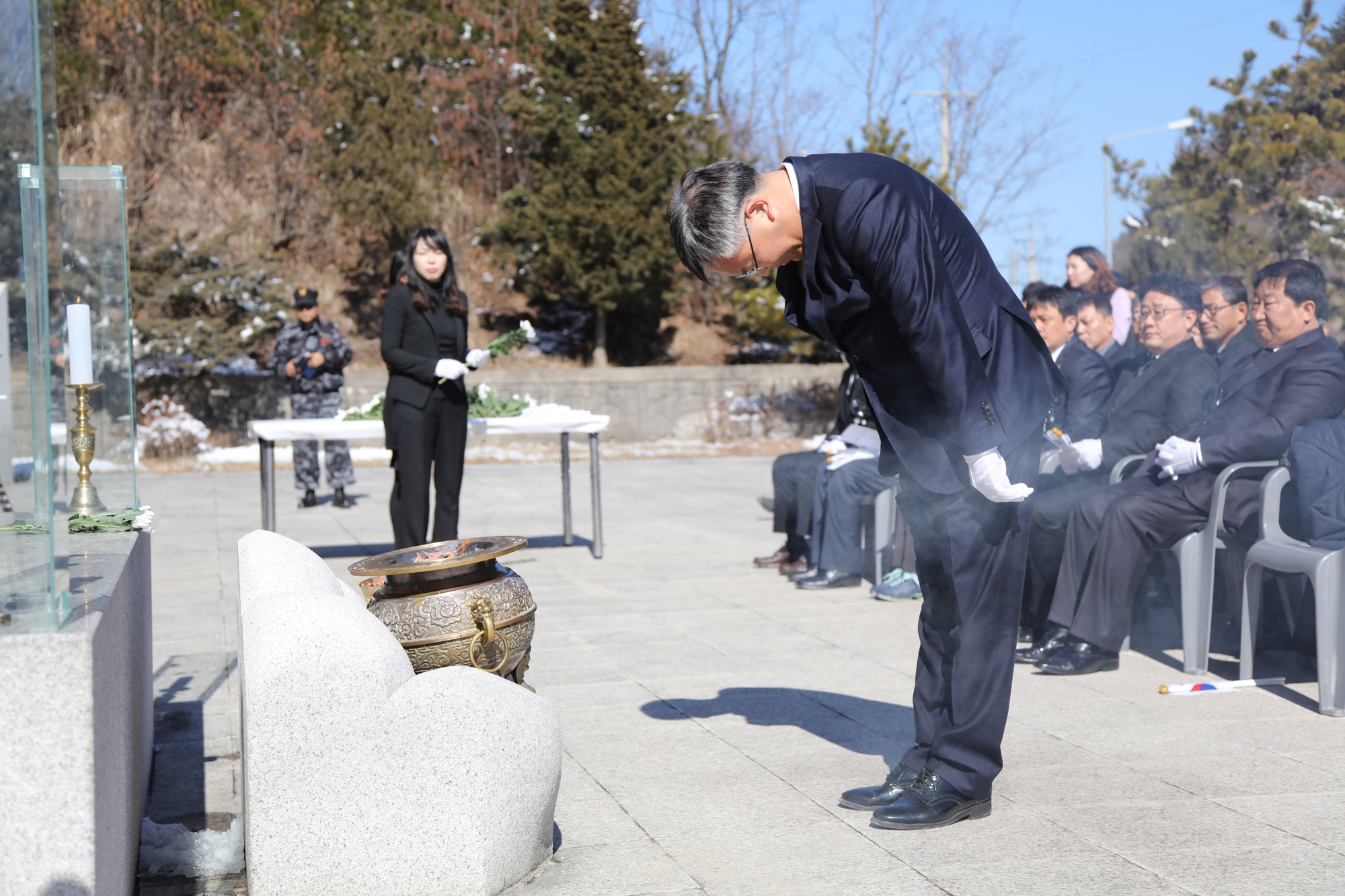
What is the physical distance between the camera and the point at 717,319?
83.8 feet

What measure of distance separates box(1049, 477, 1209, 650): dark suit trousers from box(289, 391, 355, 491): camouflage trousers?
25.7 ft

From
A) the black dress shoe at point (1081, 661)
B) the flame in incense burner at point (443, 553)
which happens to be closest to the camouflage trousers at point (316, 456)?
the black dress shoe at point (1081, 661)

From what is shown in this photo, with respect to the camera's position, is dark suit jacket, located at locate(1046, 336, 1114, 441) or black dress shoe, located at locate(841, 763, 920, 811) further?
dark suit jacket, located at locate(1046, 336, 1114, 441)

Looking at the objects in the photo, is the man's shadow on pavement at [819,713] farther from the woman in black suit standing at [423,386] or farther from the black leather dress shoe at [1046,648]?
the woman in black suit standing at [423,386]

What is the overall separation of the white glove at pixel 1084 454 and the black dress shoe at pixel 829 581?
1.74 metres

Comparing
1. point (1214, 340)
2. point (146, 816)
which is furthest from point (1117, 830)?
point (1214, 340)

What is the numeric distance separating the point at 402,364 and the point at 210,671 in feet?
6.73

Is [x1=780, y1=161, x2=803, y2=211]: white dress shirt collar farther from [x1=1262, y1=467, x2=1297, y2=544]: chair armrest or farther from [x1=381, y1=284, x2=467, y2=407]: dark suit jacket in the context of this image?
[x1=381, y1=284, x2=467, y2=407]: dark suit jacket

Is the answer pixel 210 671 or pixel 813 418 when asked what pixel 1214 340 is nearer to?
pixel 210 671

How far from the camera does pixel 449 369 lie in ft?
21.1

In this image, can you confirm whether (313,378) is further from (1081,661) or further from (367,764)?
(367,764)

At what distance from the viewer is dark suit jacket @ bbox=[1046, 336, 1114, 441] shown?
5.99m

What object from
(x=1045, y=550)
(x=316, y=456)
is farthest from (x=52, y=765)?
(x=316, y=456)

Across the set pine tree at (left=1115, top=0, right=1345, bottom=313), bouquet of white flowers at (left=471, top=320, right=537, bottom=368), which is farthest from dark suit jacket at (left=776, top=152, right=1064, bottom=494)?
pine tree at (left=1115, top=0, right=1345, bottom=313)
